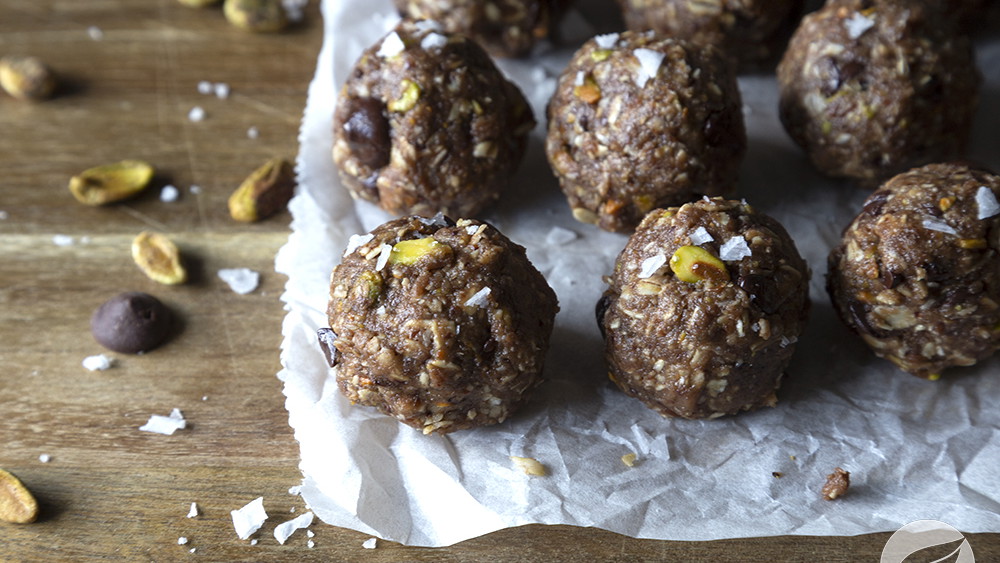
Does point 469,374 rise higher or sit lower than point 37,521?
higher

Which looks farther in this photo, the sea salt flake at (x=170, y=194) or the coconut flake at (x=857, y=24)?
the sea salt flake at (x=170, y=194)

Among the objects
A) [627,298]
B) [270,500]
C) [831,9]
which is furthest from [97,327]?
[831,9]

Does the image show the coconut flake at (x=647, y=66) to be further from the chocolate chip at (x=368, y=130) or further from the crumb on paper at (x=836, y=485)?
the crumb on paper at (x=836, y=485)

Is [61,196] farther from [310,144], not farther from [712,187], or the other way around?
[712,187]

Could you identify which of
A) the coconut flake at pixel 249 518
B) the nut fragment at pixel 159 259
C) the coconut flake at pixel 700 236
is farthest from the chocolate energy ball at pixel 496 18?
the coconut flake at pixel 249 518

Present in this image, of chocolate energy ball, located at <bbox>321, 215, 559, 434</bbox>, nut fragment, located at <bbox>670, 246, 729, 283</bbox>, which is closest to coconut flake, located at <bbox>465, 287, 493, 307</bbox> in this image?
chocolate energy ball, located at <bbox>321, 215, 559, 434</bbox>

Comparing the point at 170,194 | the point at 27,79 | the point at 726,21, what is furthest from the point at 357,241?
the point at 27,79

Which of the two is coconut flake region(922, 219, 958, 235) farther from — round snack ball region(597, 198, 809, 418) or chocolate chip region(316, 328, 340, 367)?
chocolate chip region(316, 328, 340, 367)
